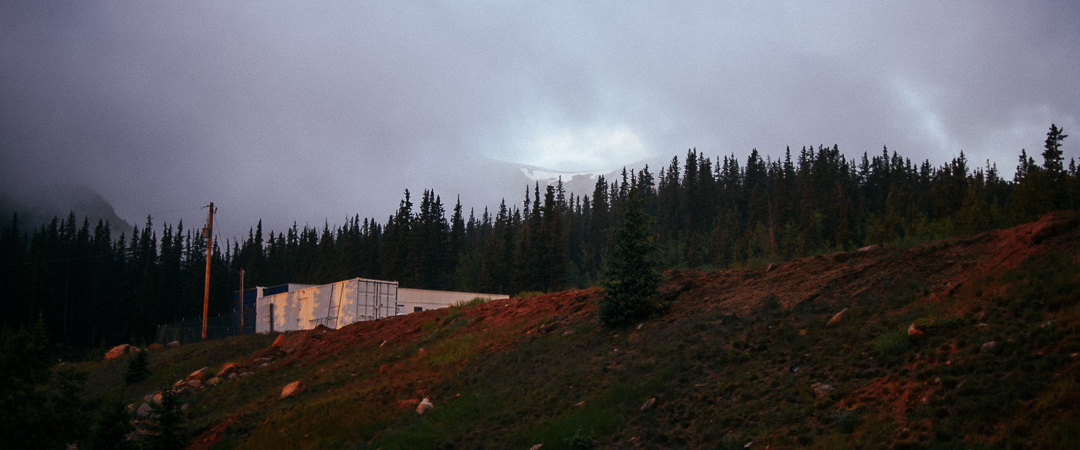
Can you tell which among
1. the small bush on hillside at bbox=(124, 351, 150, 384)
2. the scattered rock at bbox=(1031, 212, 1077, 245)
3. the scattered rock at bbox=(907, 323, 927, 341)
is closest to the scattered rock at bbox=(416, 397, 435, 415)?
the scattered rock at bbox=(907, 323, 927, 341)

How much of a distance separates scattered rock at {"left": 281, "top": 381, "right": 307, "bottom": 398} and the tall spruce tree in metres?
11.5

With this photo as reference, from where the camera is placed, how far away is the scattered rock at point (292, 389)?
21.9 m

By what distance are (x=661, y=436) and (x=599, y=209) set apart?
105359 mm

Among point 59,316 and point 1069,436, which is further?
point 59,316

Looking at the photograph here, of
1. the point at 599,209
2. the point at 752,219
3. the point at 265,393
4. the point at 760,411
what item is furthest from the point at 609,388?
the point at 599,209

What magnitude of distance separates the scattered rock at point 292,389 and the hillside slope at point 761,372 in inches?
22.0

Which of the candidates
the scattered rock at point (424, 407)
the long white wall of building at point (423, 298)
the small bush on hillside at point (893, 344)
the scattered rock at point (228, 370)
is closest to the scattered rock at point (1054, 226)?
the small bush on hillside at point (893, 344)

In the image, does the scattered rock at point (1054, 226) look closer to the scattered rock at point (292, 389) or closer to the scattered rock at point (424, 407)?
the scattered rock at point (424, 407)

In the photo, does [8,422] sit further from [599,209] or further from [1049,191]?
[599,209]

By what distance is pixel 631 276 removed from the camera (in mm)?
19312

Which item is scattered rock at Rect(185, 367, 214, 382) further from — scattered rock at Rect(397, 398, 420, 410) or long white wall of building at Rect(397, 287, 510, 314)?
long white wall of building at Rect(397, 287, 510, 314)

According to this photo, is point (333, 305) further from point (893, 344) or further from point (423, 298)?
point (893, 344)

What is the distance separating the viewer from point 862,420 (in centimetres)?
962

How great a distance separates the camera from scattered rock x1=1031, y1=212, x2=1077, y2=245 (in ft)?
43.6
